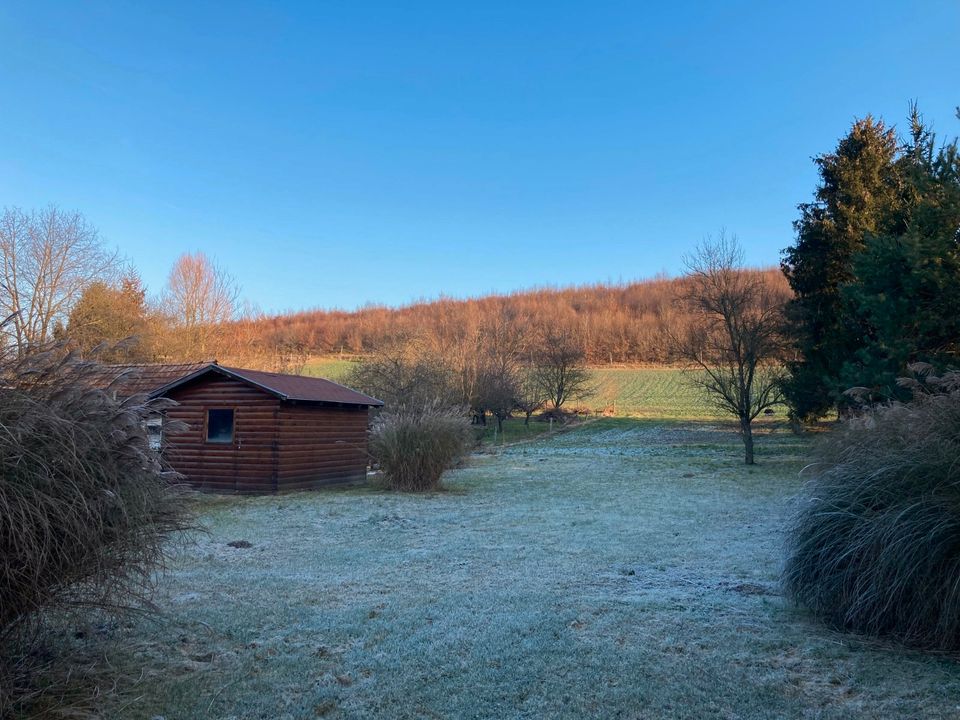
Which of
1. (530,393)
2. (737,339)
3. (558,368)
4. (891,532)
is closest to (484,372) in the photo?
(530,393)

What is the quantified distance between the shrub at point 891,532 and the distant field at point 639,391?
32.6 meters

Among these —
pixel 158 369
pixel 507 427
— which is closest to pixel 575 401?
pixel 507 427

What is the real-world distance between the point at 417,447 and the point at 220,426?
4839mm

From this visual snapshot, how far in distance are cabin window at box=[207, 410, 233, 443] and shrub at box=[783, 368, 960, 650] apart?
1332cm

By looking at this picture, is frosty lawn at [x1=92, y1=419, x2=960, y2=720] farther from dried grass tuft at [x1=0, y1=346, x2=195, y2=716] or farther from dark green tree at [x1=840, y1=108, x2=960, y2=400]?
dark green tree at [x1=840, y1=108, x2=960, y2=400]

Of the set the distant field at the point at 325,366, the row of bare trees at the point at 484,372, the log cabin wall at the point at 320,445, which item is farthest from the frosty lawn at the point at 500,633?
the distant field at the point at 325,366

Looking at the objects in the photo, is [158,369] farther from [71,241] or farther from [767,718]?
[767,718]

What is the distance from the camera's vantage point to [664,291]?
57.4m

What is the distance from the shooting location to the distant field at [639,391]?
3891 centimetres

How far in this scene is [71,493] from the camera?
326 cm

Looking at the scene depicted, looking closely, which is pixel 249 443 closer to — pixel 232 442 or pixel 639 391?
pixel 232 442

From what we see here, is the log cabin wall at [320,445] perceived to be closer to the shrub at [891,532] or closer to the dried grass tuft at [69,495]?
the dried grass tuft at [69,495]

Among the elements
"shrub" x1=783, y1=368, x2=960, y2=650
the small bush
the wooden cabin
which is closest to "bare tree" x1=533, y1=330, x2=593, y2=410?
the wooden cabin

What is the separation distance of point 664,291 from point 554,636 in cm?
5547
